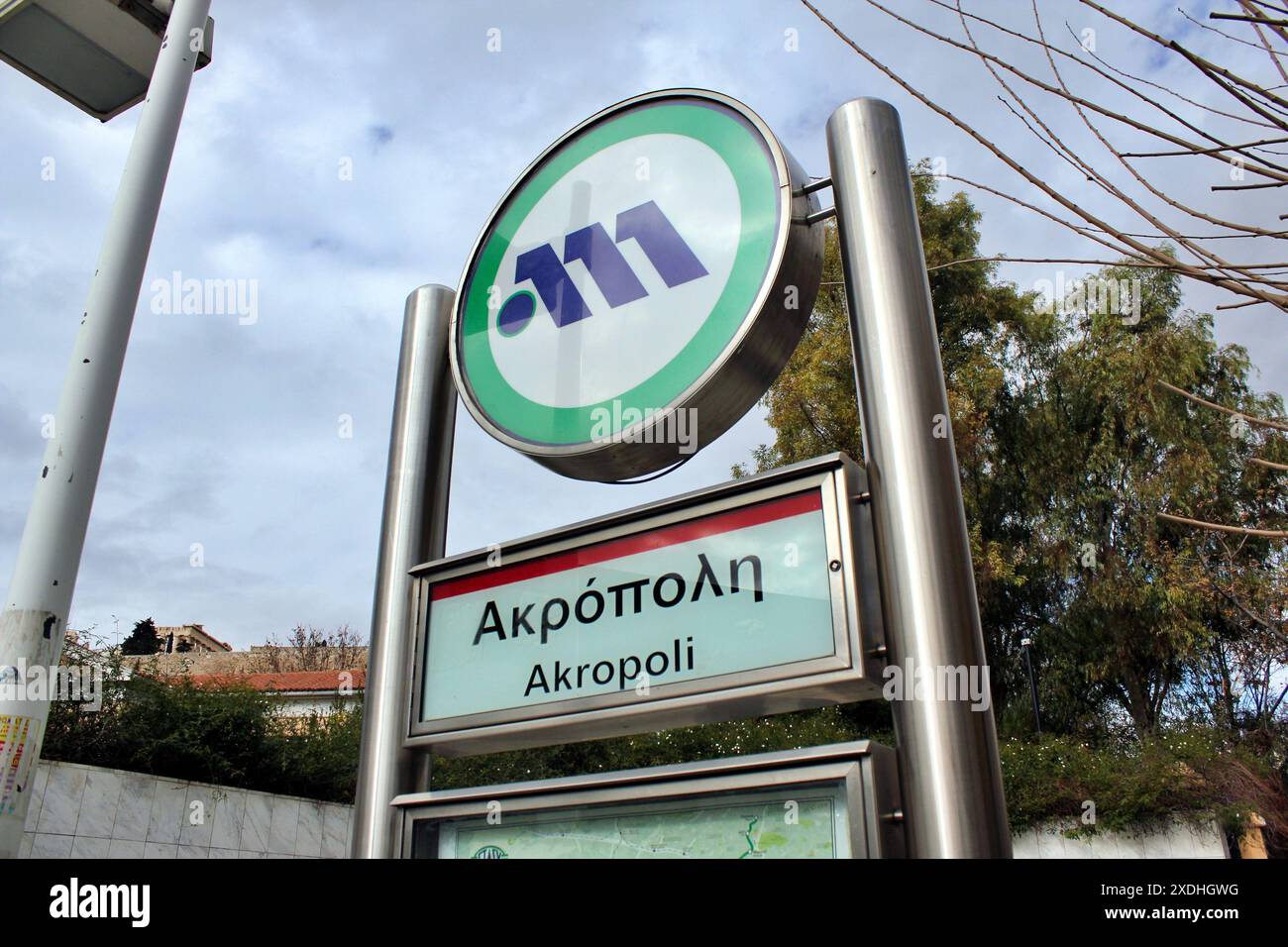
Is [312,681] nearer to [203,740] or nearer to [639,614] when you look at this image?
[203,740]

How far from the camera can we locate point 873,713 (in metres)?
15.7

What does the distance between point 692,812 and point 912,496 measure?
63cm

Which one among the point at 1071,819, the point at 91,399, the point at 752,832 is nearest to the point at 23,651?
the point at 91,399

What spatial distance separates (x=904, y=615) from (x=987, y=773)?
0.25 m

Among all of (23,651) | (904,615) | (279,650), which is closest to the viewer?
(904,615)

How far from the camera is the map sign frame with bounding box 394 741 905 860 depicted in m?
1.42

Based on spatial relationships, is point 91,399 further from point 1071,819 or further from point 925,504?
point 1071,819

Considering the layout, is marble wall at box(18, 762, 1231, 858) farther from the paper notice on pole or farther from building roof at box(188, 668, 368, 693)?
the paper notice on pole

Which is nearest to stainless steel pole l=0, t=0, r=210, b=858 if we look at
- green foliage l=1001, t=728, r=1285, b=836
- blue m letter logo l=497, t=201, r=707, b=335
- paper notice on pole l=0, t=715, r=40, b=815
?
paper notice on pole l=0, t=715, r=40, b=815

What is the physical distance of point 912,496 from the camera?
1.52 metres

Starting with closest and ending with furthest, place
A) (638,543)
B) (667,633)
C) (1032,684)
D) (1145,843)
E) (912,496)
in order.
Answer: (912,496) → (667,633) → (638,543) → (1145,843) → (1032,684)

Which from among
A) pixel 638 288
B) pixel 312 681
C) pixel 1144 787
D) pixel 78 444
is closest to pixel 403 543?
pixel 638 288

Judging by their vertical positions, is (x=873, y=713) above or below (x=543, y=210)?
above

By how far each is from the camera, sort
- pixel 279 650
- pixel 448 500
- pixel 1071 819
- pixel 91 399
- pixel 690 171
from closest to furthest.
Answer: pixel 690 171 < pixel 448 500 < pixel 91 399 < pixel 1071 819 < pixel 279 650
